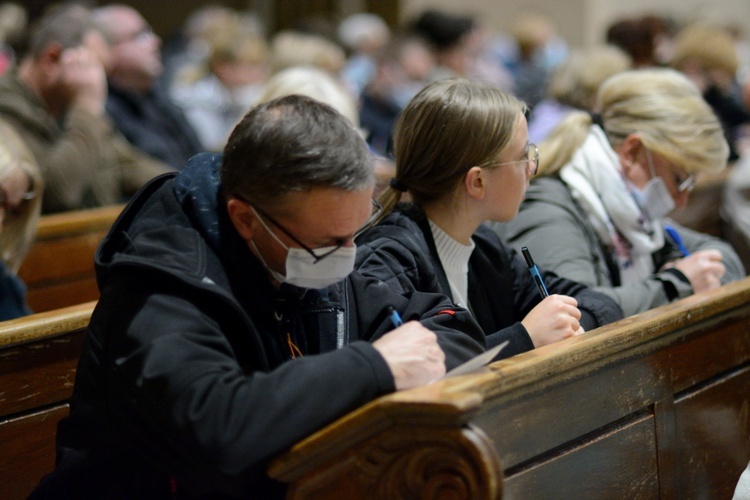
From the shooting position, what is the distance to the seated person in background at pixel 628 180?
2854 mm

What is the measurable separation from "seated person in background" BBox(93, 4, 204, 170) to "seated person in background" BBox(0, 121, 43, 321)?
2278mm

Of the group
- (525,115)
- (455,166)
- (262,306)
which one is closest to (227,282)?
(262,306)

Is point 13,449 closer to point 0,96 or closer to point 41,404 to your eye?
point 41,404

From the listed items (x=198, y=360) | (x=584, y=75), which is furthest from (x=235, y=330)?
(x=584, y=75)

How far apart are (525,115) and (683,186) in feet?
2.52

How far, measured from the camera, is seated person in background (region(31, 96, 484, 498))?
1525mm

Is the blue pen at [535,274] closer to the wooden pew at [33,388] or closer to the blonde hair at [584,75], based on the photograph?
the wooden pew at [33,388]

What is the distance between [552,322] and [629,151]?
1076 millimetres

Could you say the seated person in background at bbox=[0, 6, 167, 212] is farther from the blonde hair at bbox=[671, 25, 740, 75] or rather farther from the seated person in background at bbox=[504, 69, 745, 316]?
the blonde hair at bbox=[671, 25, 740, 75]

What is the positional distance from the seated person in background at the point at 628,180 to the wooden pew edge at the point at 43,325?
1.24 metres

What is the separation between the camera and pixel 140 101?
538 cm

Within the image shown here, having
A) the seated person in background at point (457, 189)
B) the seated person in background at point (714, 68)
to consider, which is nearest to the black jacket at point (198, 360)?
the seated person in background at point (457, 189)

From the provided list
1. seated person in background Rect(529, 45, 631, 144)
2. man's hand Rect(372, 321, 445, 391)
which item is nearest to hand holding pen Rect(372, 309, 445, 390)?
man's hand Rect(372, 321, 445, 391)

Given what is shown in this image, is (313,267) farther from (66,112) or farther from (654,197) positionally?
(66,112)
